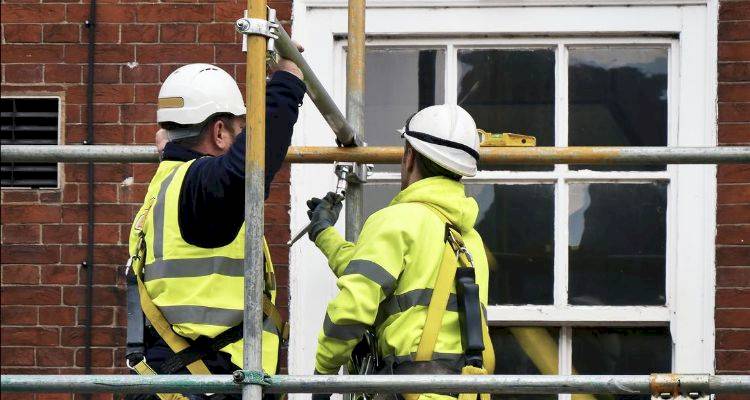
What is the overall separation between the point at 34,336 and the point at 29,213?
1.74ft

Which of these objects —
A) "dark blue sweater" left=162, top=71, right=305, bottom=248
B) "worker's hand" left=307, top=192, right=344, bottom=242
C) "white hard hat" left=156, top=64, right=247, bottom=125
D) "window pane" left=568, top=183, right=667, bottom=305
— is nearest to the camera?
"dark blue sweater" left=162, top=71, right=305, bottom=248

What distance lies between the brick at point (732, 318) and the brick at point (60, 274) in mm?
2735

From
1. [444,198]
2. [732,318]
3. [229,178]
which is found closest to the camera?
[229,178]

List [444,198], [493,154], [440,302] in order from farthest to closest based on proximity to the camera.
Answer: [493,154], [444,198], [440,302]

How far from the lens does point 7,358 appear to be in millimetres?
5793

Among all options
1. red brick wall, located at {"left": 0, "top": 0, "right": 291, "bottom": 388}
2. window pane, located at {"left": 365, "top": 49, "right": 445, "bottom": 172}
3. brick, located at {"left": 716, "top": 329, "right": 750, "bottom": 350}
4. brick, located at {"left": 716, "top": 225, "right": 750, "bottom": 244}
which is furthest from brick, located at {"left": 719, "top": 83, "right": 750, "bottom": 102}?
red brick wall, located at {"left": 0, "top": 0, "right": 291, "bottom": 388}

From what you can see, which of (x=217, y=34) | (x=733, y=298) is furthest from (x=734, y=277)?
(x=217, y=34)

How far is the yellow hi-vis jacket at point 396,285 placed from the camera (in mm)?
4098

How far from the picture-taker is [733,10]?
5.67m

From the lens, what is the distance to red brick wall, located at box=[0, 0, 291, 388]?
19.0 feet

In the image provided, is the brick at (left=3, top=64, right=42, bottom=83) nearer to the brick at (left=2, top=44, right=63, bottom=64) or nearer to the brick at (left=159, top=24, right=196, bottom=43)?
the brick at (left=2, top=44, right=63, bottom=64)

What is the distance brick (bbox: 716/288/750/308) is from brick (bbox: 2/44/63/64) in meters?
3.00

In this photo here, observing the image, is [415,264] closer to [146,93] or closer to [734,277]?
[734,277]

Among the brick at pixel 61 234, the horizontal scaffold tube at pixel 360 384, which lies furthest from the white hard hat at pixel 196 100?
the brick at pixel 61 234
